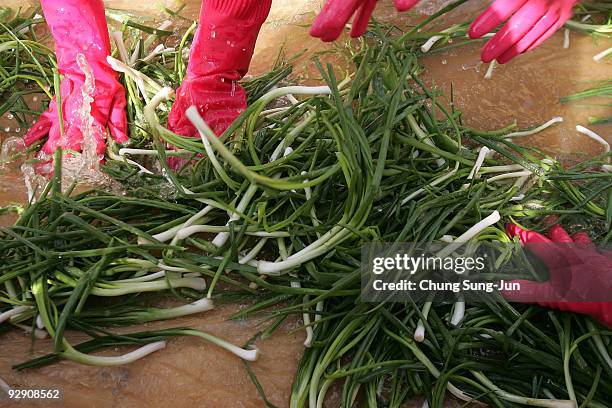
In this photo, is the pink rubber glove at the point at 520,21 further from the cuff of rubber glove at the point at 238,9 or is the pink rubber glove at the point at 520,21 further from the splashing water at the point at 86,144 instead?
the splashing water at the point at 86,144

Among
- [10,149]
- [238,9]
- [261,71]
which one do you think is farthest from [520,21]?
[10,149]

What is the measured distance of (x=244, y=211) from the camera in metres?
1.60

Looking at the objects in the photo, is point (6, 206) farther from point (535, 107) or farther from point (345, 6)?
point (535, 107)

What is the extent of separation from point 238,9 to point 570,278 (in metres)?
1.27

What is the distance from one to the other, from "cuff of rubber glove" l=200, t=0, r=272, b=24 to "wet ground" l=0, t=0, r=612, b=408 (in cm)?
40

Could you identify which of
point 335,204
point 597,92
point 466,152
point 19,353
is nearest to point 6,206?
point 19,353

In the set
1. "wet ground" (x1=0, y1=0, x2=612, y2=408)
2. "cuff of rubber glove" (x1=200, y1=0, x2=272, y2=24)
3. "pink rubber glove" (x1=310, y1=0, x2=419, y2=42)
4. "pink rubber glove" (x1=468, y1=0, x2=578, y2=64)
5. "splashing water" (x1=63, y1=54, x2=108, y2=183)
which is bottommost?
"wet ground" (x1=0, y1=0, x2=612, y2=408)

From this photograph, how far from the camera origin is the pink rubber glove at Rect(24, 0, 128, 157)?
205 centimetres

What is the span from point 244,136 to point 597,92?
131 centimetres

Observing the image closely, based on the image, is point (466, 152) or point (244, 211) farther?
point (466, 152)

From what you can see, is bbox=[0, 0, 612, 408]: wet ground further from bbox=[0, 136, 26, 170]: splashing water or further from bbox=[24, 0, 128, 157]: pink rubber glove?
bbox=[24, 0, 128, 157]: pink rubber glove

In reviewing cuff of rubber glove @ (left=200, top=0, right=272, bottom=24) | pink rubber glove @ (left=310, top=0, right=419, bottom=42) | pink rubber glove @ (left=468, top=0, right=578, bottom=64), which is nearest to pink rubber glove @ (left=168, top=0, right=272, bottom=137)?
cuff of rubber glove @ (left=200, top=0, right=272, bottom=24)

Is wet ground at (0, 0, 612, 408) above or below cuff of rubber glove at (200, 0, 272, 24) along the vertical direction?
below

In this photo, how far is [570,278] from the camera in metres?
1.43
